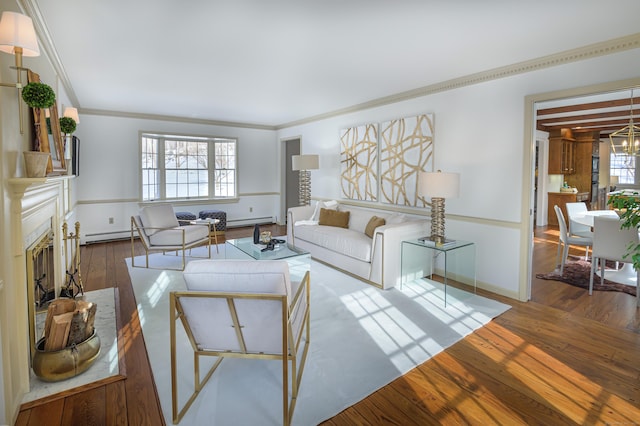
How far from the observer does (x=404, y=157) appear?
16.6ft

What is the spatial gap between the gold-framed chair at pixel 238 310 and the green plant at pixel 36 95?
52.4 inches

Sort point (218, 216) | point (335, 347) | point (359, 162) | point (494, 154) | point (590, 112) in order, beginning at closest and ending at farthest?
point (335, 347) → point (494, 154) → point (359, 162) → point (590, 112) → point (218, 216)

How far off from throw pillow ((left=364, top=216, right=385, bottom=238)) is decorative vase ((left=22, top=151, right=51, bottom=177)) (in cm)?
352

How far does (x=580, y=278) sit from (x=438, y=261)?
177 centimetres

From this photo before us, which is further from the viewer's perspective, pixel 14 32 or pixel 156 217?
pixel 156 217

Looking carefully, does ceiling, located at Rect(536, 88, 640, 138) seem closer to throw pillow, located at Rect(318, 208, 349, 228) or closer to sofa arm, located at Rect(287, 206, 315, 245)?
throw pillow, located at Rect(318, 208, 349, 228)


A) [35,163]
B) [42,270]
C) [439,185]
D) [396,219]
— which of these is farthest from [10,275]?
[396,219]

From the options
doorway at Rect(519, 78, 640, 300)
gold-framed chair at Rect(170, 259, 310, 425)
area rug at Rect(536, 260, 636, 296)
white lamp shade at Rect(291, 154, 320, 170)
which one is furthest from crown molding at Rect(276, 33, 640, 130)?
gold-framed chair at Rect(170, 259, 310, 425)

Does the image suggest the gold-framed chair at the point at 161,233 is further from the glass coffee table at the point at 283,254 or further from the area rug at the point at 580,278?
the area rug at the point at 580,278

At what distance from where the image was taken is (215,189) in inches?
317

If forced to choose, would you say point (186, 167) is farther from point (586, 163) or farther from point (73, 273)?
point (586, 163)

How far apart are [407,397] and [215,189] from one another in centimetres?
676

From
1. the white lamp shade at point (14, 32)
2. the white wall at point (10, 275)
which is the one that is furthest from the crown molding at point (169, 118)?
the white lamp shade at point (14, 32)

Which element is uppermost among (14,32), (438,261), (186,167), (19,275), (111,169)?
(14,32)
